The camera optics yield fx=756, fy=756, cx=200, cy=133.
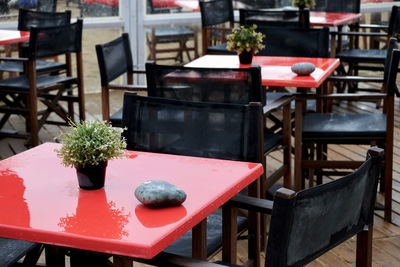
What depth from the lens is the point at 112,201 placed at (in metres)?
2.12

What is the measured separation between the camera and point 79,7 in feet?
24.6

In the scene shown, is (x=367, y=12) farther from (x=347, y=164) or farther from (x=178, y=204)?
(x=178, y=204)

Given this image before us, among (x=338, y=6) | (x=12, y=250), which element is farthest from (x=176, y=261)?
(x=338, y=6)

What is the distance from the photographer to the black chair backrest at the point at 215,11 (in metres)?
6.51

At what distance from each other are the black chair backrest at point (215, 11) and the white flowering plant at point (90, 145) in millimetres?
4395

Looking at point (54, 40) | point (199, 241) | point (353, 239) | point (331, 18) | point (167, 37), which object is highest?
point (331, 18)

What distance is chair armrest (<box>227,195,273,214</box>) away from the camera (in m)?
2.26

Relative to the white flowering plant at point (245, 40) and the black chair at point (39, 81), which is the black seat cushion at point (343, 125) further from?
the black chair at point (39, 81)

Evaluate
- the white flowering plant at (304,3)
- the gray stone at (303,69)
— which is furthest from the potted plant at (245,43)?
the white flowering plant at (304,3)

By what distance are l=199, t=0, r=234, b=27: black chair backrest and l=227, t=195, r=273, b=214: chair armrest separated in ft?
14.1

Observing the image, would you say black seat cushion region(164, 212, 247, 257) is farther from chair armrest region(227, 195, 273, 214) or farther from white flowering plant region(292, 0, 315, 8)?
white flowering plant region(292, 0, 315, 8)

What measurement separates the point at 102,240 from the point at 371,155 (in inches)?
30.3

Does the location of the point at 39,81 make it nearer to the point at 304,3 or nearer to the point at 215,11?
the point at 215,11

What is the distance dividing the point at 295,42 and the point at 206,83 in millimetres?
1595
